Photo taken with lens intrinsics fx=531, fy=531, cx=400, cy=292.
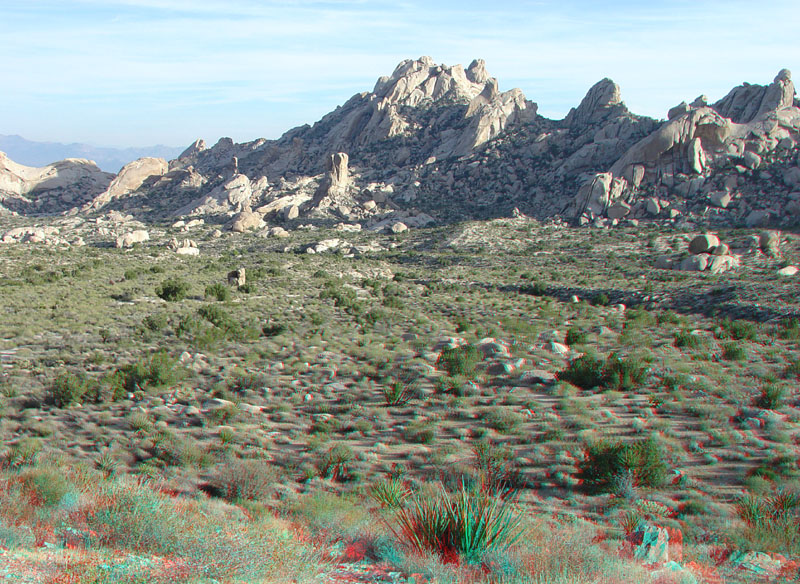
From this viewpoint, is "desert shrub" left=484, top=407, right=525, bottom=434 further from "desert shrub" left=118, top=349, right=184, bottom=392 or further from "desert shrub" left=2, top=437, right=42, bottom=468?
"desert shrub" left=118, top=349, right=184, bottom=392

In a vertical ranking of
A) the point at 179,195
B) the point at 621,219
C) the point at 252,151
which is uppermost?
the point at 252,151

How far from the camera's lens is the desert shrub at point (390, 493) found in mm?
6621

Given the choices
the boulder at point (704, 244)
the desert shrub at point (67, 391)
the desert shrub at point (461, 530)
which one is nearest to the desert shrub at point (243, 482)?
the desert shrub at point (461, 530)

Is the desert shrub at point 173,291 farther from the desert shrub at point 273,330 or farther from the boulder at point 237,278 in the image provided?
the desert shrub at point 273,330

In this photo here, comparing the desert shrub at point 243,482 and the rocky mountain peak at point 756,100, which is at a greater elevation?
the rocky mountain peak at point 756,100

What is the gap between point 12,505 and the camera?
18.9 ft

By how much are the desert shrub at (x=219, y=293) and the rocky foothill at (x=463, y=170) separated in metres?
22.8

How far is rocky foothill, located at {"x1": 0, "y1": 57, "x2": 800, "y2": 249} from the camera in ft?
177

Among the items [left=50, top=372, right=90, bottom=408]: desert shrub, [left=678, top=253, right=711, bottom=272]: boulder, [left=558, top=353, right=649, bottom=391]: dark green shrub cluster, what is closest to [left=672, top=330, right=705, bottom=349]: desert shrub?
[left=558, top=353, right=649, bottom=391]: dark green shrub cluster

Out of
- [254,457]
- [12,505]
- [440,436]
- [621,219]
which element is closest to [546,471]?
[440,436]

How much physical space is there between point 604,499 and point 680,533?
1.32 m

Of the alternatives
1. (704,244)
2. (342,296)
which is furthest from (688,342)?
→ (704,244)

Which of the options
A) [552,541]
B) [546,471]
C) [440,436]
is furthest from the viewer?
[440,436]

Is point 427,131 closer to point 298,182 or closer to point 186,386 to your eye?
point 298,182
